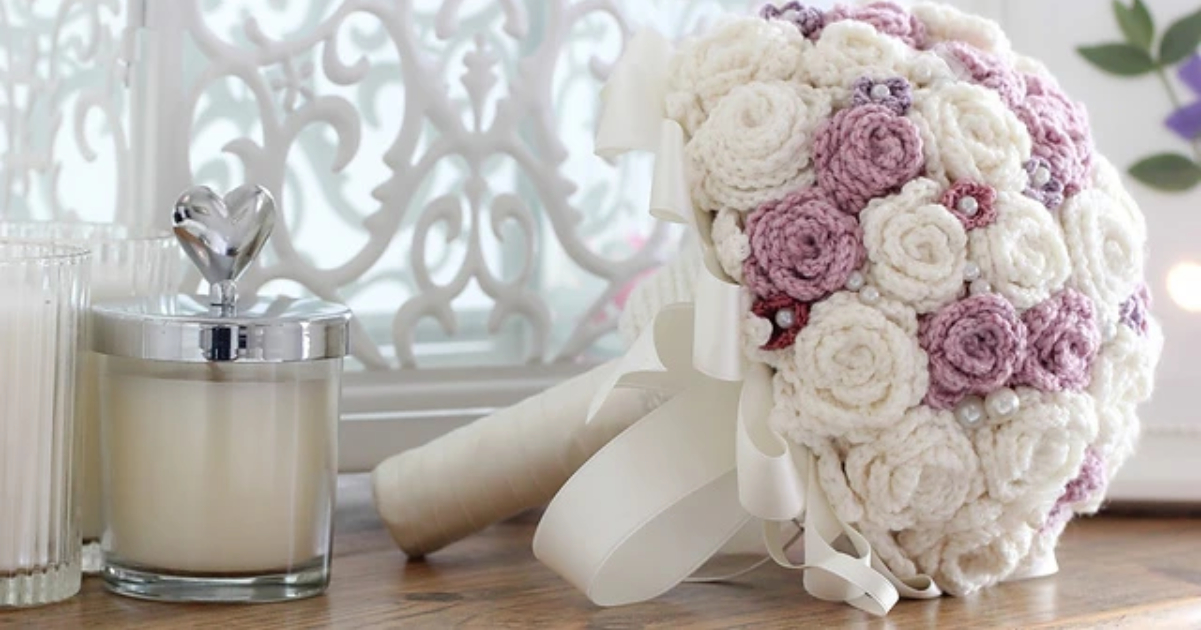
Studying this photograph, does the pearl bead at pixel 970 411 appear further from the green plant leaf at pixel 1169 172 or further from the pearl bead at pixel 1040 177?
the green plant leaf at pixel 1169 172

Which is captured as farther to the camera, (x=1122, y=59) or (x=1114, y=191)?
(x=1122, y=59)

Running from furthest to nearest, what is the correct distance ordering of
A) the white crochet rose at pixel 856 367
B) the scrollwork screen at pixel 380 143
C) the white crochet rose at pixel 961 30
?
1. the scrollwork screen at pixel 380 143
2. the white crochet rose at pixel 961 30
3. the white crochet rose at pixel 856 367

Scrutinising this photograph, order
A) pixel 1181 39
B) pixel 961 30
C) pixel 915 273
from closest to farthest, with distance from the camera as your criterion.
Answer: pixel 915 273, pixel 961 30, pixel 1181 39

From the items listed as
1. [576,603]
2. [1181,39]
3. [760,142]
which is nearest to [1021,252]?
[760,142]

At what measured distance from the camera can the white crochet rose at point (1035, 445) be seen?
695mm

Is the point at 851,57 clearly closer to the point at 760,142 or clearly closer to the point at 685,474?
the point at 760,142

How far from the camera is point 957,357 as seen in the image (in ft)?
2.23

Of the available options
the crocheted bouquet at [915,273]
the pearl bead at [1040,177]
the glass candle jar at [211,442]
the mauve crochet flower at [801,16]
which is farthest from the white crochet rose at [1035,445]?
the glass candle jar at [211,442]

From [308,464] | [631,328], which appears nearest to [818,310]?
[631,328]

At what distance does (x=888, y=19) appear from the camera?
2.48 feet

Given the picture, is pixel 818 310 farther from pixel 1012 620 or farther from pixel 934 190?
pixel 1012 620

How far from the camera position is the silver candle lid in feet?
2.26

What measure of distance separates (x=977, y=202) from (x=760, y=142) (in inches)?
4.1

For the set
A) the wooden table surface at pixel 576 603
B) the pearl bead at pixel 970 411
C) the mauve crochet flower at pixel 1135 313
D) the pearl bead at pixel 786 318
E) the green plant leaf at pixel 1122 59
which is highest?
the green plant leaf at pixel 1122 59
